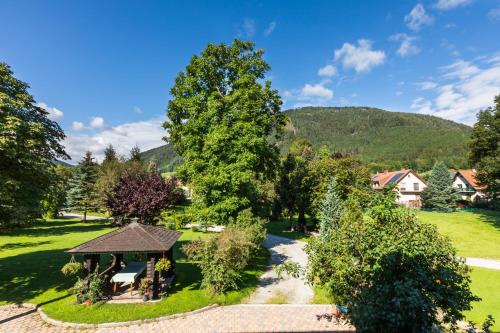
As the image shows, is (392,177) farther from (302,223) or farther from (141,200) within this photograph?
(141,200)

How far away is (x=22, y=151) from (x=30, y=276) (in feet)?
30.6

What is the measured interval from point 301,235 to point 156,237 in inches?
954

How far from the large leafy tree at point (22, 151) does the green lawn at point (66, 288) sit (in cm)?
398

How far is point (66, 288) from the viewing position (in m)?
16.3

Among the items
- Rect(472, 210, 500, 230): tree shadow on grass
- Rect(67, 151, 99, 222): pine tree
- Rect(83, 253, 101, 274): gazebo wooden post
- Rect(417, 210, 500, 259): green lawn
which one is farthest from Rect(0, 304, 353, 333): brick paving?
Rect(67, 151, 99, 222): pine tree

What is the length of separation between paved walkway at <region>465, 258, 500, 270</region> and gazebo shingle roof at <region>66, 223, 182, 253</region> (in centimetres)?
2227

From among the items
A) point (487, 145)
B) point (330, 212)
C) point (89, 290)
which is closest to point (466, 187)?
point (487, 145)

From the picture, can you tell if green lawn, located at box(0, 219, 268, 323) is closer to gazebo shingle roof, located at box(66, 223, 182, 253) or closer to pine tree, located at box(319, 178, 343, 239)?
gazebo shingle roof, located at box(66, 223, 182, 253)

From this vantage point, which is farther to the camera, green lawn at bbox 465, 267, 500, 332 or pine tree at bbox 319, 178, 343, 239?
pine tree at bbox 319, 178, 343, 239

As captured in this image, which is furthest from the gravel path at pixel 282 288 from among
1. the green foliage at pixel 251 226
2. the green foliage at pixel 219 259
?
the green foliage at pixel 251 226

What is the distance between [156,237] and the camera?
50.7 feet

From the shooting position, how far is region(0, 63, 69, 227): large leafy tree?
13.7 m

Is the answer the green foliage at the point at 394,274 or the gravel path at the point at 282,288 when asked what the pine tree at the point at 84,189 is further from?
the green foliage at the point at 394,274

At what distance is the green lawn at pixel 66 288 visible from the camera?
1302 cm
